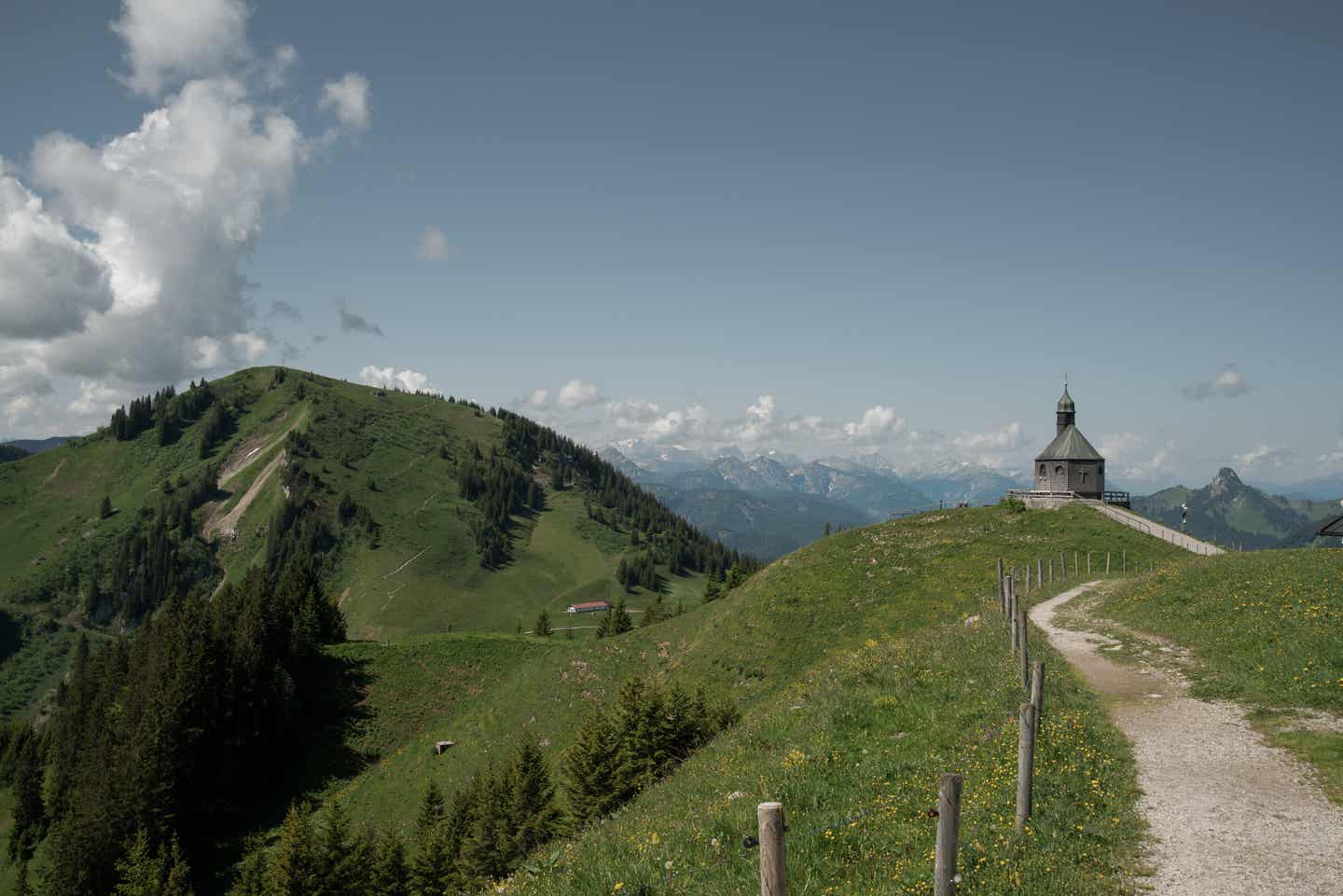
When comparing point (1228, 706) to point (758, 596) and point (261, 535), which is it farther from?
point (261, 535)

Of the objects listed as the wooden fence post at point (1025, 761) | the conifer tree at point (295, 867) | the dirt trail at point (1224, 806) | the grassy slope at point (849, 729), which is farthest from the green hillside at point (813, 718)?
the conifer tree at point (295, 867)

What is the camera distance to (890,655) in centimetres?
2667

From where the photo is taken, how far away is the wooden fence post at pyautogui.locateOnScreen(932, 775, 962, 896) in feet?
26.7

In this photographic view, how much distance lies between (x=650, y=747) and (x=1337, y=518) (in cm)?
6120

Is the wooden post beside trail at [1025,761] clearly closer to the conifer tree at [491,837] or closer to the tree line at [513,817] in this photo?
the tree line at [513,817]

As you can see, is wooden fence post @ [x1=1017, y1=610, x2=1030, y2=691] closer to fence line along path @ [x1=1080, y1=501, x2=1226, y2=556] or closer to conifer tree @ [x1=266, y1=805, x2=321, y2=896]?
conifer tree @ [x1=266, y1=805, x2=321, y2=896]

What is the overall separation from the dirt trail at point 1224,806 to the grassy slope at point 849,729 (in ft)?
2.17

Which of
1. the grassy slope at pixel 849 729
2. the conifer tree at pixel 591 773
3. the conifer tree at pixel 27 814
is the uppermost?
the grassy slope at pixel 849 729

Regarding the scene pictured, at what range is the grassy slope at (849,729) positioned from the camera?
11477 millimetres

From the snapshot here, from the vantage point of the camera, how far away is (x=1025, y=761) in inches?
438

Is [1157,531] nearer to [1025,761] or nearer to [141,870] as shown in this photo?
[1025,761]

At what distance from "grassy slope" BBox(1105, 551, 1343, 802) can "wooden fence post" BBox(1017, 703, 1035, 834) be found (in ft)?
20.5

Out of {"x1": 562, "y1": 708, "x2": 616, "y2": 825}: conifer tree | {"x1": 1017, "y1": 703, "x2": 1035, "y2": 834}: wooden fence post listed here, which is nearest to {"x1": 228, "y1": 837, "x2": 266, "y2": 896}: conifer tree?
{"x1": 562, "y1": 708, "x2": 616, "y2": 825}: conifer tree

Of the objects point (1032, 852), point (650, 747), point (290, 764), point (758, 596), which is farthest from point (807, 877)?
point (290, 764)
